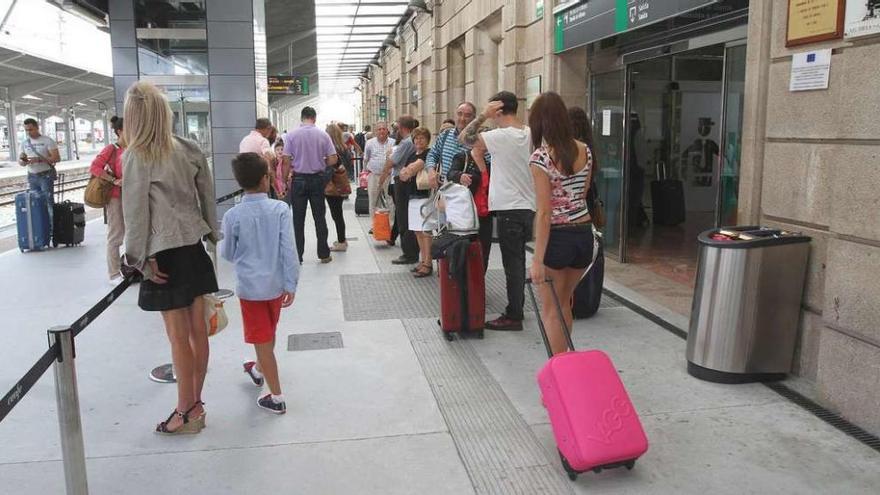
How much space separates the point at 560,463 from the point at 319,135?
5764mm

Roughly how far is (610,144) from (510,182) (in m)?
3.45

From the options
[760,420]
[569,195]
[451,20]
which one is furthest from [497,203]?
[451,20]

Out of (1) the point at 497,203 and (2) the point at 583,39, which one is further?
(2) the point at 583,39

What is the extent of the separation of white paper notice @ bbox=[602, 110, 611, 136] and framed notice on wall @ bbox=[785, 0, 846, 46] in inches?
159

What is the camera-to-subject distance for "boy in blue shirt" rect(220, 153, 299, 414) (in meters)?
3.73

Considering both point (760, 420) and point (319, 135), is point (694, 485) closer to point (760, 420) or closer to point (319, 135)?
point (760, 420)

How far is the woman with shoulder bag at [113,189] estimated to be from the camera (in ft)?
20.3

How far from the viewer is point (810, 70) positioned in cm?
407

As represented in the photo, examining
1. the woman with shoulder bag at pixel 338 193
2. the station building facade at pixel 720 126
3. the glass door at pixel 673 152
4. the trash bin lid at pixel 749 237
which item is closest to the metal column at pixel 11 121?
the station building facade at pixel 720 126

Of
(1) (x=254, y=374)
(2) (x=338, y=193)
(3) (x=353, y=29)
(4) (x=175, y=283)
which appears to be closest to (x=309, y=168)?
(2) (x=338, y=193)

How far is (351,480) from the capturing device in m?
3.16

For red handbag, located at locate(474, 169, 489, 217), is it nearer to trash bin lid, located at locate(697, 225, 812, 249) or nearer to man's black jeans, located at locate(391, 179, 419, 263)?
trash bin lid, located at locate(697, 225, 812, 249)

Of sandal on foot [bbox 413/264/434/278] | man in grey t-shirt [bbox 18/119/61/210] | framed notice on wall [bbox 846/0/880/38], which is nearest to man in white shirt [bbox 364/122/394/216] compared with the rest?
sandal on foot [bbox 413/264/434/278]

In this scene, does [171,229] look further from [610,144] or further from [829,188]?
[610,144]
